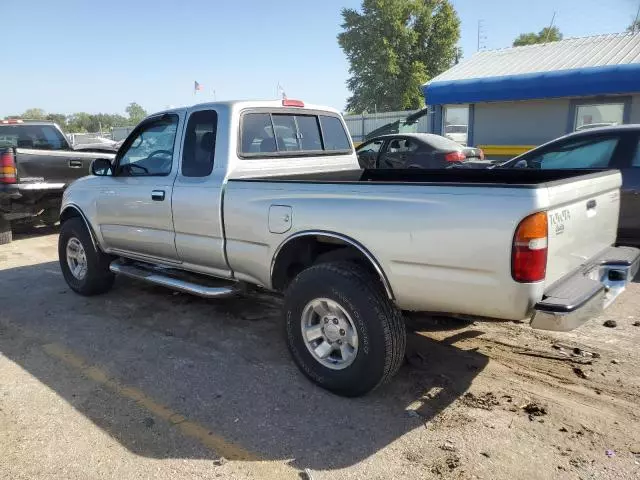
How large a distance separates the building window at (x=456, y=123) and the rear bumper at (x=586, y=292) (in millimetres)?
16349

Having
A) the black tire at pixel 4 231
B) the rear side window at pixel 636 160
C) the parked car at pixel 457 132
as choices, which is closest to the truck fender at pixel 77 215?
the black tire at pixel 4 231

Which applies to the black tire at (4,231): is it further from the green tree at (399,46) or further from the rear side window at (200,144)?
the green tree at (399,46)

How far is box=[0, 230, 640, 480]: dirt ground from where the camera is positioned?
275 centimetres

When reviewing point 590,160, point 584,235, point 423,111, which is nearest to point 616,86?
point 423,111

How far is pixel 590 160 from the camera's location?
20.6 ft

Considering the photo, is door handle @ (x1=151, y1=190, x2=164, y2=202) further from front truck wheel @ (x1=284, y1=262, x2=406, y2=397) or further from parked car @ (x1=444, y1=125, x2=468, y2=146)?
parked car @ (x1=444, y1=125, x2=468, y2=146)

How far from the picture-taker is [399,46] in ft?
144

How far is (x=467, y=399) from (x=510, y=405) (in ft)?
0.86

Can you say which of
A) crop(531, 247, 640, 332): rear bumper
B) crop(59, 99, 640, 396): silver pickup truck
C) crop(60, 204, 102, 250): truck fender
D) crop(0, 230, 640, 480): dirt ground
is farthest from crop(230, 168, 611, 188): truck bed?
crop(60, 204, 102, 250): truck fender

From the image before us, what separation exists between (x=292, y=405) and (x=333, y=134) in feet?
9.66

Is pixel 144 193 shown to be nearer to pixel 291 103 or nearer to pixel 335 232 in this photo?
pixel 291 103

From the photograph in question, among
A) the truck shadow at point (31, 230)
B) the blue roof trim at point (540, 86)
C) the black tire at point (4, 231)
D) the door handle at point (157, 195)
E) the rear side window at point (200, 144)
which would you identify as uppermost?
the blue roof trim at point (540, 86)

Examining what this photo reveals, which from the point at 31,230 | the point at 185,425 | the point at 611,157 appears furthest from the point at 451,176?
the point at 31,230

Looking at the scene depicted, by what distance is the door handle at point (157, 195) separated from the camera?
178 inches
